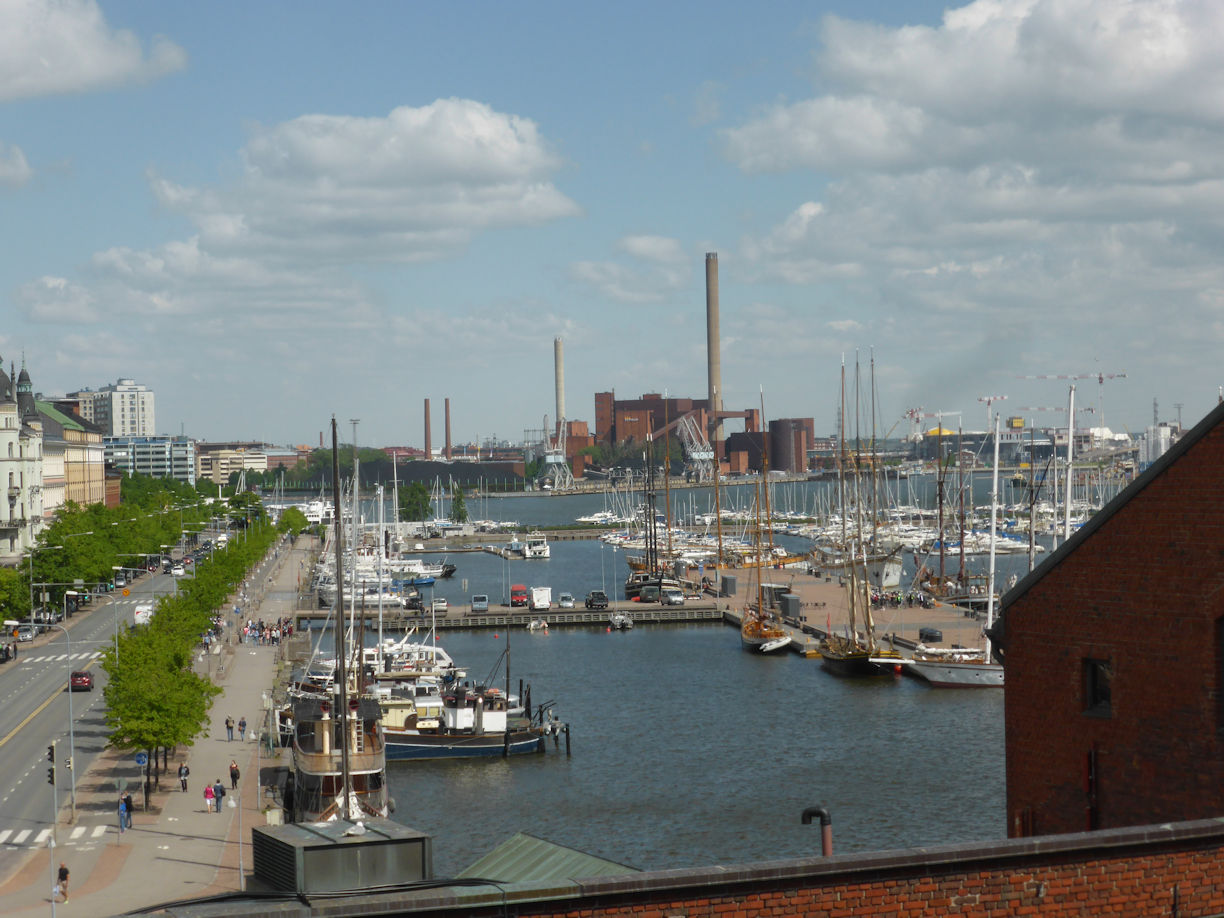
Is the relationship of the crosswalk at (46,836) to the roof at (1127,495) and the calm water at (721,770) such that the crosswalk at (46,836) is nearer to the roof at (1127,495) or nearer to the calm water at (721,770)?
the calm water at (721,770)

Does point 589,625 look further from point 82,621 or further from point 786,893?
point 786,893

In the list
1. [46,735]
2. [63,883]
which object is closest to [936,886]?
[63,883]

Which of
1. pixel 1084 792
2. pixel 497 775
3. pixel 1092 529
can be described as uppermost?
pixel 1092 529

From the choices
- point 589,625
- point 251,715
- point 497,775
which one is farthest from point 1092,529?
point 589,625

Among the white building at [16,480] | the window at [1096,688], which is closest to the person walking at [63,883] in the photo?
the window at [1096,688]

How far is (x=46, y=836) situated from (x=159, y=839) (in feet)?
8.82

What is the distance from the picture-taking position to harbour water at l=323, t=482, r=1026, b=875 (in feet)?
128

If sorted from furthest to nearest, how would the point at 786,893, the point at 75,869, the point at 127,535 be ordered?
the point at 127,535, the point at 75,869, the point at 786,893

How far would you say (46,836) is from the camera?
3606cm

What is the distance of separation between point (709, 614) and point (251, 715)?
139ft

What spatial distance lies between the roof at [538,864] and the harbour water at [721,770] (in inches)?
910

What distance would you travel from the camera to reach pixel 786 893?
11.0 meters

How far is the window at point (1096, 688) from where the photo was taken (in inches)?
707

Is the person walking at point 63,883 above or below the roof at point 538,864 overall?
below
